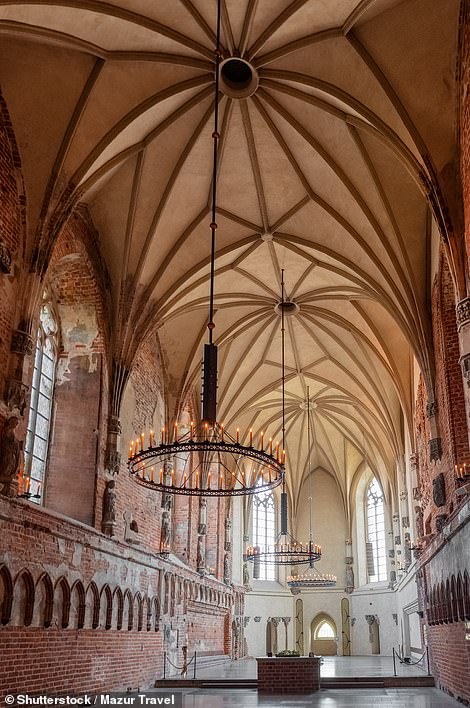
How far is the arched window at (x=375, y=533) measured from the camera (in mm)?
37062

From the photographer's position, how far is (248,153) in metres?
16.7

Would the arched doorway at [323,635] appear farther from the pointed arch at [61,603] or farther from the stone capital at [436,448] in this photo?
the pointed arch at [61,603]

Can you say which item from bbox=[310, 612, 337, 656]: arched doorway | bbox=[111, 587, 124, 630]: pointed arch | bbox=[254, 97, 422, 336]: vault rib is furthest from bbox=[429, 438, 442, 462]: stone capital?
bbox=[310, 612, 337, 656]: arched doorway

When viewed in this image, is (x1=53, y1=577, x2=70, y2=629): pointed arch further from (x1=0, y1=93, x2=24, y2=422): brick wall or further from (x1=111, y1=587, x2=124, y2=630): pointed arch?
(x1=0, y1=93, x2=24, y2=422): brick wall

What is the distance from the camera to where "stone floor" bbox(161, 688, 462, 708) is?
14.0 metres

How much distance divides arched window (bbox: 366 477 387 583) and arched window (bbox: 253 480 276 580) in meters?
5.31

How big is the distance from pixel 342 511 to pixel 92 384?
25.4 m

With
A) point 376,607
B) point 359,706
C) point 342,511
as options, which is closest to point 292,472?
point 342,511

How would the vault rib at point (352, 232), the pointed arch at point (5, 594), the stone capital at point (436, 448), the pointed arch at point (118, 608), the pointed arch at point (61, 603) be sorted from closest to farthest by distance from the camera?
the pointed arch at point (5, 594) → the pointed arch at point (61, 603) → the stone capital at point (436, 448) → the pointed arch at point (118, 608) → the vault rib at point (352, 232)

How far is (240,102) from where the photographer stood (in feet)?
49.4

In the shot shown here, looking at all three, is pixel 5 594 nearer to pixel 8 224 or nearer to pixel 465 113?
pixel 8 224

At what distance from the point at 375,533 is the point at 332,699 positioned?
22.8m

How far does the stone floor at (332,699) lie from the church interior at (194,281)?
296 mm

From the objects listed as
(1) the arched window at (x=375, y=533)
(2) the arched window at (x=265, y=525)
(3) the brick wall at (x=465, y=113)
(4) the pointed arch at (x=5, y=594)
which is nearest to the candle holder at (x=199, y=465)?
(4) the pointed arch at (x=5, y=594)
